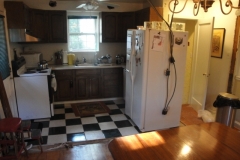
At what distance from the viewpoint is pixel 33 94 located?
3.53 meters

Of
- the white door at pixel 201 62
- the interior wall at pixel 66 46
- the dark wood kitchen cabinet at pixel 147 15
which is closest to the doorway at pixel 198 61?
the white door at pixel 201 62

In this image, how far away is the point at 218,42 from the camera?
373 cm

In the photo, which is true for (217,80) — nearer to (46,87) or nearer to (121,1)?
(121,1)

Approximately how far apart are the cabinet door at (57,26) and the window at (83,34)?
0.31 meters

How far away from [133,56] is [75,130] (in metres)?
1.59

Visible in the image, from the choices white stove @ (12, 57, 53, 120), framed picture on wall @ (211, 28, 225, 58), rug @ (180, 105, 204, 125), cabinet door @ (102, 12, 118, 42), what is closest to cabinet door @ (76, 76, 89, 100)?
white stove @ (12, 57, 53, 120)

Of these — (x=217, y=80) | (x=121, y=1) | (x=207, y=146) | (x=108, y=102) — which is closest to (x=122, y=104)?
(x=108, y=102)

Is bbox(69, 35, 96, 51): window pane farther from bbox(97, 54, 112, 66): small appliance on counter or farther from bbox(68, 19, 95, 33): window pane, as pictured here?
bbox(97, 54, 112, 66): small appliance on counter

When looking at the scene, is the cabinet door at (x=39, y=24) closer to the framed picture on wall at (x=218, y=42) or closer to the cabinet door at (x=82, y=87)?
the cabinet door at (x=82, y=87)

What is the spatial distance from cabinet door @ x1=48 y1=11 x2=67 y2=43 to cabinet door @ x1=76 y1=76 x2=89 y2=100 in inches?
41.0

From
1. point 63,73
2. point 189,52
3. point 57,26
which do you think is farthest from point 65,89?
point 189,52

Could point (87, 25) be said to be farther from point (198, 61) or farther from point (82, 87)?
point (198, 61)

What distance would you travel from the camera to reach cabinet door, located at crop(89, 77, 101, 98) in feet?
14.7

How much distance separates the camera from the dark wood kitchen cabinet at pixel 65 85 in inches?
167
